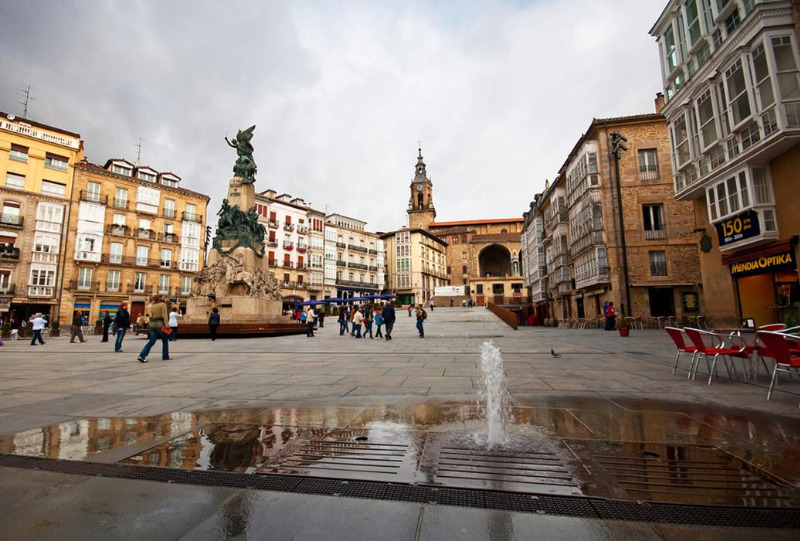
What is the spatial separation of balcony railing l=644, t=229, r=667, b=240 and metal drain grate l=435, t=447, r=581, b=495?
26751mm

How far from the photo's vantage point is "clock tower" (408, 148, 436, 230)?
276 feet

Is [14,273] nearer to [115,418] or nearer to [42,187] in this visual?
[42,187]

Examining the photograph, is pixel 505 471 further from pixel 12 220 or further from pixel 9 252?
pixel 12 220

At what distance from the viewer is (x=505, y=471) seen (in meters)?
2.61

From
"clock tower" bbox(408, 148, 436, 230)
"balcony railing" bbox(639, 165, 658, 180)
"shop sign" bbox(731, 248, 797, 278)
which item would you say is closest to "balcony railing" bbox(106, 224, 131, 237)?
"balcony railing" bbox(639, 165, 658, 180)

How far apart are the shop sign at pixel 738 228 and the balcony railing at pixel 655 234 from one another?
35.1ft

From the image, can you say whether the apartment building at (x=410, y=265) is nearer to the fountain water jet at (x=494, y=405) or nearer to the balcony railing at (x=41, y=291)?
the balcony railing at (x=41, y=291)

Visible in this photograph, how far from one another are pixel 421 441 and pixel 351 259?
205 ft

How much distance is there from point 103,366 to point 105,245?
1452 inches

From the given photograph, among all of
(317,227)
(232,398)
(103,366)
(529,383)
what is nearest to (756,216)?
(529,383)

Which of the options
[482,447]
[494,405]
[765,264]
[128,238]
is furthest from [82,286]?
[765,264]

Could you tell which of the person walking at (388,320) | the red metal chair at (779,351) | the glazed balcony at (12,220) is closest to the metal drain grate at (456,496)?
the red metal chair at (779,351)

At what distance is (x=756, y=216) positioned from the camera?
12.6 m

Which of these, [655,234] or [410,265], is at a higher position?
[410,265]
